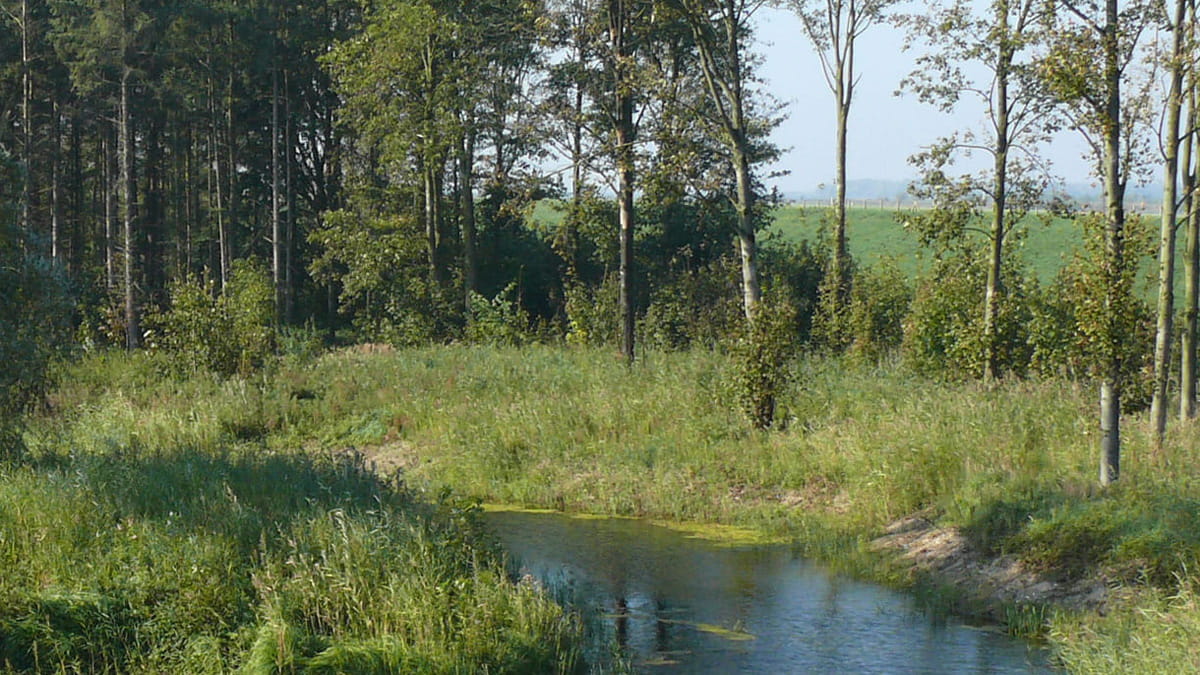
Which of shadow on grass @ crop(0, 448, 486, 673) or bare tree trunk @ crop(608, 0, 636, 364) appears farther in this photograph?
bare tree trunk @ crop(608, 0, 636, 364)

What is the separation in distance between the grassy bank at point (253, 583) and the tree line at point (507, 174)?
479 cm

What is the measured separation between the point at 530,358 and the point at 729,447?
8.89 meters

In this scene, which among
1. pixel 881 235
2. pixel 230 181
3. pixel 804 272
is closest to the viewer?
pixel 804 272

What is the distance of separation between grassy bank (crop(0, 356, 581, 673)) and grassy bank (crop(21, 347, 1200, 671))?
A: 19 centimetres

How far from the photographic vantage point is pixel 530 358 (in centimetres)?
2720

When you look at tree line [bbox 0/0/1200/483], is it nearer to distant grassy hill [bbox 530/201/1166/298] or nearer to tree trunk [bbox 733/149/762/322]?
tree trunk [bbox 733/149/762/322]

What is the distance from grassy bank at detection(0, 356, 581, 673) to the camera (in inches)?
366

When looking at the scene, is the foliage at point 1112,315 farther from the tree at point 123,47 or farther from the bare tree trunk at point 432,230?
the tree at point 123,47

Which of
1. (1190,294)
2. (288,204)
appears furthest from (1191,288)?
(288,204)

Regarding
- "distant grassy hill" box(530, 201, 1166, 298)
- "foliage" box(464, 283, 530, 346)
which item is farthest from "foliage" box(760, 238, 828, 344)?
"distant grassy hill" box(530, 201, 1166, 298)

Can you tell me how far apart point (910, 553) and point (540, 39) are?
15.4 meters

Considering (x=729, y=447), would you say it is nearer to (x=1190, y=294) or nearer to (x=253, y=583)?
(x=1190, y=294)

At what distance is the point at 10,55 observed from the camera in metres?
44.5

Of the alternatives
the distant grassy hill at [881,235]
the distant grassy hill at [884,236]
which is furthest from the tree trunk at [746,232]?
the distant grassy hill at [884,236]
